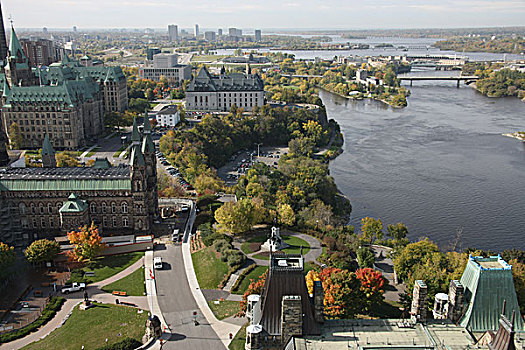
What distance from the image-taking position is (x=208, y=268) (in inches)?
1967

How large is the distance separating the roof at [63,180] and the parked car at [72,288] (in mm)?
14571

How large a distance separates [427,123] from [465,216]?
69.7m

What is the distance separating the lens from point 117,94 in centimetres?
12688

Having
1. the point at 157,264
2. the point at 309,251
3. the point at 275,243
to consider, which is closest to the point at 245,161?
the point at 309,251

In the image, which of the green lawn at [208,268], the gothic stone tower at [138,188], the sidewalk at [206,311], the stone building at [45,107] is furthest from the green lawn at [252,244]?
the stone building at [45,107]

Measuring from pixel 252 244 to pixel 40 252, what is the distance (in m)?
21.9

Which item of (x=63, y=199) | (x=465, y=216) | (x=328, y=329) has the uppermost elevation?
(x=328, y=329)

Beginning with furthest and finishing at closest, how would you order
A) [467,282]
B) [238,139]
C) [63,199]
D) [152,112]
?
[152,112] → [238,139] → [63,199] → [467,282]

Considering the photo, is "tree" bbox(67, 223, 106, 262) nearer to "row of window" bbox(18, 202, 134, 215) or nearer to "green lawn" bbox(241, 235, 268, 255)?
"row of window" bbox(18, 202, 134, 215)

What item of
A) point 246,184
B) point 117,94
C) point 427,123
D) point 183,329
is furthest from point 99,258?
point 427,123

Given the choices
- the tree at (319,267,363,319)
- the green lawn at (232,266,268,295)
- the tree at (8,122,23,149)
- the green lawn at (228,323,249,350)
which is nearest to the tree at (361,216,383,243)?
the green lawn at (232,266,268,295)

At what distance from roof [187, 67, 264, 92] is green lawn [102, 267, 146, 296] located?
9588 centimetres

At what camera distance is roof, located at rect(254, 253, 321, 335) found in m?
23.7

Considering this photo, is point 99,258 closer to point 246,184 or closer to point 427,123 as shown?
point 246,184
